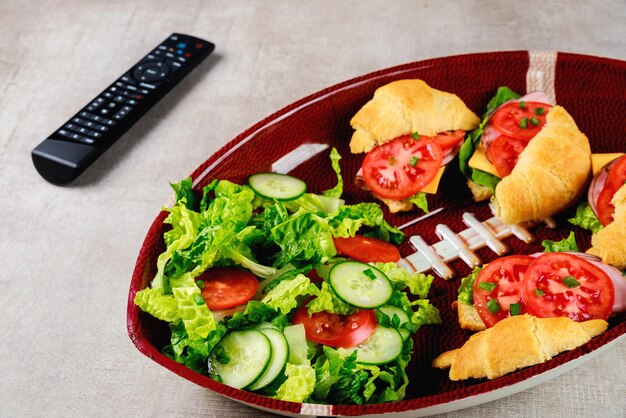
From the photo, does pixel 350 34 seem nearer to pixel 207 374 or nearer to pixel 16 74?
pixel 16 74

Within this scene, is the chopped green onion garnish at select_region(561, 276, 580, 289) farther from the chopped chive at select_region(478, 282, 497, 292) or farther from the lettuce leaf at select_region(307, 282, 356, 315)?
the lettuce leaf at select_region(307, 282, 356, 315)

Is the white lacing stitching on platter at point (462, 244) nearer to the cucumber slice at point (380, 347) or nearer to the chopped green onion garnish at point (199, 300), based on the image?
the cucumber slice at point (380, 347)

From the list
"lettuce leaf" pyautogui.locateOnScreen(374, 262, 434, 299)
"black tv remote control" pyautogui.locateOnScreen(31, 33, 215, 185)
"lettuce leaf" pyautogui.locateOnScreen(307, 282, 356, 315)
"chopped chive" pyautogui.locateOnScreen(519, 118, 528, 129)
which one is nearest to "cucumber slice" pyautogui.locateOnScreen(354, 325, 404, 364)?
"lettuce leaf" pyautogui.locateOnScreen(307, 282, 356, 315)

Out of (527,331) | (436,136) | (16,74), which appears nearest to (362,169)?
(436,136)

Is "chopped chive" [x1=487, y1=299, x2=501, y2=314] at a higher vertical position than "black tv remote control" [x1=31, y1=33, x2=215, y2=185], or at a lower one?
higher

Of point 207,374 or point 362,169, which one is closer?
point 207,374

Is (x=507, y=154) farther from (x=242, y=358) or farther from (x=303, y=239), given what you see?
(x=242, y=358)

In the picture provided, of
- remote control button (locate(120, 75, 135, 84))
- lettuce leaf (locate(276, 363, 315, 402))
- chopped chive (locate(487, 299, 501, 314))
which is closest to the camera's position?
lettuce leaf (locate(276, 363, 315, 402))
